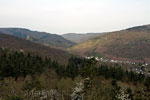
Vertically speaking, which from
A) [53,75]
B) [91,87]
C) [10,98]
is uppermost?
[91,87]

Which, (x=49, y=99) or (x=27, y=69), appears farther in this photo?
(x=27, y=69)

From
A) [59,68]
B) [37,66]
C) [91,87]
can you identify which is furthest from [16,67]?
[91,87]

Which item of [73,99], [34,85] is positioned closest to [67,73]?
[34,85]

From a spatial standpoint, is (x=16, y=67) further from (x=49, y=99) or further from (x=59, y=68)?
(x=49, y=99)

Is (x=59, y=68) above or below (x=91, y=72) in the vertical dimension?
below

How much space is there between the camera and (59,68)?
6606cm

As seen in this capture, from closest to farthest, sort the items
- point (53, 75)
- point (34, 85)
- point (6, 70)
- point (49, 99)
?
point (49, 99), point (34, 85), point (6, 70), point (53, 75)

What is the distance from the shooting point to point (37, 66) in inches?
2504

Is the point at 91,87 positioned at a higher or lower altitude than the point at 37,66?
higher

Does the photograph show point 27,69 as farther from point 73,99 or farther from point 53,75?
point 73,99

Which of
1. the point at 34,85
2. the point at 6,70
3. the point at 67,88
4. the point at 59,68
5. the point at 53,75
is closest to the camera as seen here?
the point at 34,85

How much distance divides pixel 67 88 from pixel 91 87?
2210 cm

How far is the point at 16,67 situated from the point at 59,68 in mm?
15119

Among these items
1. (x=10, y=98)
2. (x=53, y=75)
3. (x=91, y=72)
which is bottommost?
(x=53, y=75)
